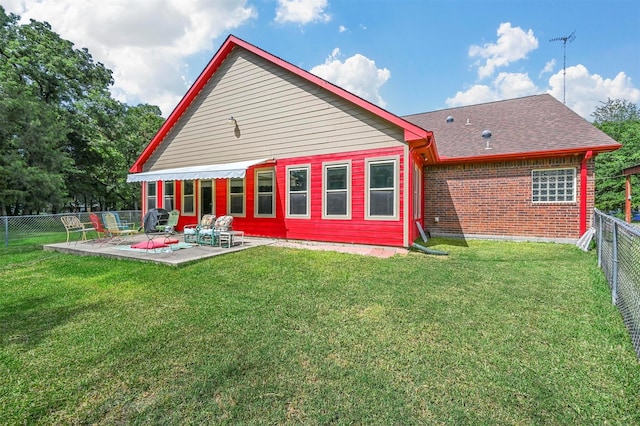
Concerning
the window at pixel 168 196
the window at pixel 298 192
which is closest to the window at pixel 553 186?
the window at pixel 298 192

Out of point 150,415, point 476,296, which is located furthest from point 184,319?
point 476,296

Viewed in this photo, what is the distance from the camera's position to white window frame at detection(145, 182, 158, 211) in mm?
14358

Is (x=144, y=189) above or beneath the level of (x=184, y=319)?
above

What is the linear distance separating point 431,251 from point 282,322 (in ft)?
19.7

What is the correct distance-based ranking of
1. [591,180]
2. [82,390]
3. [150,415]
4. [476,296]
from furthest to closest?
[591,180]
[476,296]
[82,390]
[150,415]

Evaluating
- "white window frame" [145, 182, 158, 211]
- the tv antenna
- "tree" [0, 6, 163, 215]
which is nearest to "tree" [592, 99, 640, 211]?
the tv antenna

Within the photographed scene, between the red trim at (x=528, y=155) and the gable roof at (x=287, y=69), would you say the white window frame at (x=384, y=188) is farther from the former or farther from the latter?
the red trim at (x=528, y=155)

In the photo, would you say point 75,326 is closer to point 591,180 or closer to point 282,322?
point 282,322

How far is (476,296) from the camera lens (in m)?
4.88

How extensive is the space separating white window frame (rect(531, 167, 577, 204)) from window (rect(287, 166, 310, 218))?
8144mm

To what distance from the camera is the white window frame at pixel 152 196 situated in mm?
14358

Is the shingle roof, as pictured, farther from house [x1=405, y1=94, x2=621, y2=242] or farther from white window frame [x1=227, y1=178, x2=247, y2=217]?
white window frame [x1=227, y1=178, x2=247, y2=217]

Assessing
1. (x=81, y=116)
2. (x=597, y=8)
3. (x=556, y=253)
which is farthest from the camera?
(x=81, y=116)

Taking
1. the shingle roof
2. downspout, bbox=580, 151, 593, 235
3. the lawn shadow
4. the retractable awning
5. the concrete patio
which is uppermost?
the shingle roof
